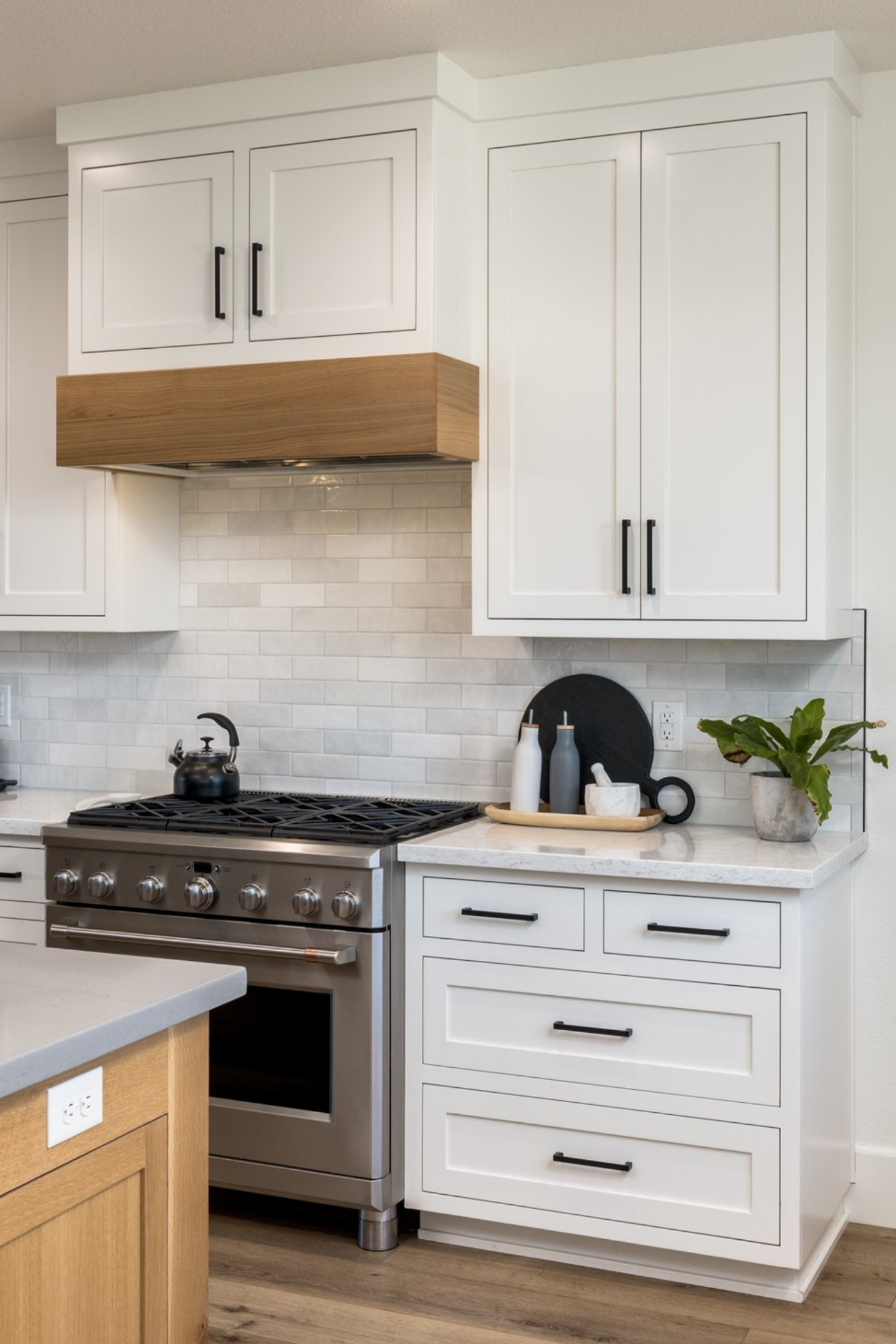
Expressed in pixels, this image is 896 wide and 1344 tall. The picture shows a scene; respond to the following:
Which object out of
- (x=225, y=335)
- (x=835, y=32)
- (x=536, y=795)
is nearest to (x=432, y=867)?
(x=536, y=795)

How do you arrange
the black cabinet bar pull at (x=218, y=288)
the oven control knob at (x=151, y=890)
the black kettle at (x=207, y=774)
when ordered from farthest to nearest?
the black kettle at (x=207, y=774) < the black cabinet bar pull at (x=218, y=288) < the oven control knob at (x=151, y=890)

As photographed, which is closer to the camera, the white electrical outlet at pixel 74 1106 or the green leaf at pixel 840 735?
the white electrical outlet at pixel 74 1106

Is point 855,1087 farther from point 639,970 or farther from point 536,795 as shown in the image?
point 536,795

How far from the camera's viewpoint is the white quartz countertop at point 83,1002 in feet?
5.14

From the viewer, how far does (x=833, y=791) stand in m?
3.34

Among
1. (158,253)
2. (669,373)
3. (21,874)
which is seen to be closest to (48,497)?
(158,253)

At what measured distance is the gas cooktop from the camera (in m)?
3.19

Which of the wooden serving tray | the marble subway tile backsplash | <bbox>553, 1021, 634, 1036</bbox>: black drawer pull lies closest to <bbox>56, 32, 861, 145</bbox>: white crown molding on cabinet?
the marble subway tile backsplash

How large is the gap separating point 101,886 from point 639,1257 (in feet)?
4.87

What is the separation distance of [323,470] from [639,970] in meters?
1.65

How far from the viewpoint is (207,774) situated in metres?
3.63

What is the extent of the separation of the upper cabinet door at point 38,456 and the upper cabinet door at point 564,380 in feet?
3.86

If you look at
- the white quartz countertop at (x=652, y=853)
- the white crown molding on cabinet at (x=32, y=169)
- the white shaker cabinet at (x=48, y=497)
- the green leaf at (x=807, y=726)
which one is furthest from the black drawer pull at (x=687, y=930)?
the white crown molding on cabinet at (x=32, y=169)

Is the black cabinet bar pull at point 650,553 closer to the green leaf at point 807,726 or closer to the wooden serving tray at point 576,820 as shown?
the green leaf at point 807,726
